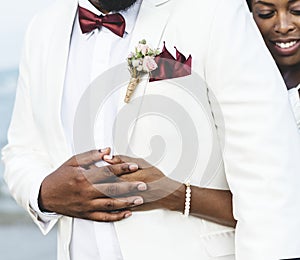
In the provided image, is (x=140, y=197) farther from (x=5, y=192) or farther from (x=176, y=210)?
(x=5, y=192)

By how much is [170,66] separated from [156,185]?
28 cm

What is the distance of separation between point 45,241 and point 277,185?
2.49 metres

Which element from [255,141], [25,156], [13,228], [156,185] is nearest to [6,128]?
[13,228]

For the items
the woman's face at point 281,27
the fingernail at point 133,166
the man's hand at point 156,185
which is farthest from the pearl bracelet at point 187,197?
the woman's face at point 281,27

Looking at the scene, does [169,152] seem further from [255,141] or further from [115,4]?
[115,4]

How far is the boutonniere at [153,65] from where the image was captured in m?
2.31

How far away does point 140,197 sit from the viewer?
90.5 inches

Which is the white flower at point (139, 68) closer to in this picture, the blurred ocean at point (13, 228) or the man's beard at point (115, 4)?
the man's beard at point (115, 4)

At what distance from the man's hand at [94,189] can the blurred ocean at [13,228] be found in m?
2.08

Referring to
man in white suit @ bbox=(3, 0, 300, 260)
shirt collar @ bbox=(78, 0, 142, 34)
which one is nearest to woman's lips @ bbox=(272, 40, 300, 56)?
man in white suit @ bbox=(3, 0, 300, 260)

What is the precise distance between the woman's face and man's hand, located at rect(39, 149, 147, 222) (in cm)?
53

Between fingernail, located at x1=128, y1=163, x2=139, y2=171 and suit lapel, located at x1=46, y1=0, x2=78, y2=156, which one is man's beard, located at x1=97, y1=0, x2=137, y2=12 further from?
fingernail, located at x1=128, y1=163, x2=139, y2=171

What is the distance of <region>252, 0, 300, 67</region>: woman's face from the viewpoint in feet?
8.24

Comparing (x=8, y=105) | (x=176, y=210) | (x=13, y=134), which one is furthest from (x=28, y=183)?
(x=8, y=105)
